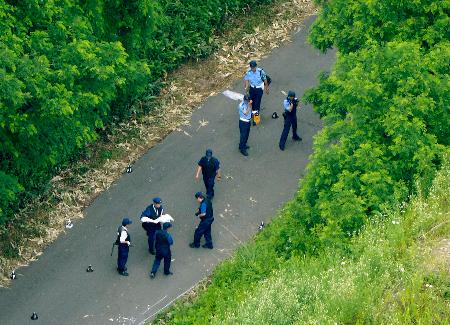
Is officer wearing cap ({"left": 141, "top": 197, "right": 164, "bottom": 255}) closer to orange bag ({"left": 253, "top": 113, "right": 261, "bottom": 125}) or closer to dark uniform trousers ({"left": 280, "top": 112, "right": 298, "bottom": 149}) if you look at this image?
dark uniform trousers ({"left": 280, "top": 112, "right": 298, "bottom": 149})

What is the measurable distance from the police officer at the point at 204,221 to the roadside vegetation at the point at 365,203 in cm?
77

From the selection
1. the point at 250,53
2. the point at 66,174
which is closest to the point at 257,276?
the point at 66,174

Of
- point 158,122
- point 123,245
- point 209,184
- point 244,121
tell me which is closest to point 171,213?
point 209,184

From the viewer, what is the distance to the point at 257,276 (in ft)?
64.5

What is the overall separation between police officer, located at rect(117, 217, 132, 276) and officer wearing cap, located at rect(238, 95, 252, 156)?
4.55 meters

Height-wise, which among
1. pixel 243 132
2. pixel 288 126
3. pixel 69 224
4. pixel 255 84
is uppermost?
pixel 255 84

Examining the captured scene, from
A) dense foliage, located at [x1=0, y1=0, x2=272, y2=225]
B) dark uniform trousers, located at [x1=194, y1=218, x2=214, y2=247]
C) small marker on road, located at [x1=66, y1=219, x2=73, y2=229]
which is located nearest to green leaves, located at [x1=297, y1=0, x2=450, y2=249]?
dark uniform trousers, located at [x1=194, y1=218, x2=214, y2=247]

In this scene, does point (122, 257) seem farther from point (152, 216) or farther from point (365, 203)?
point (365, 203)

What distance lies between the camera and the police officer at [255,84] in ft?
79.8

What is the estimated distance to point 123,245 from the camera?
20141 mm

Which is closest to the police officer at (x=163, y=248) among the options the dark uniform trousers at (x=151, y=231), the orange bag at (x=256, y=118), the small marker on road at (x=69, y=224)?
the dark uniform trousers at (x=151, y=231)

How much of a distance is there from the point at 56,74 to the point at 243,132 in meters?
5.85

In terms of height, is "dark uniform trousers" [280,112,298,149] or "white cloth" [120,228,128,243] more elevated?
"dark uniform trousers" [280,112,298,149]

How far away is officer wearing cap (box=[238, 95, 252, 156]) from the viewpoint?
2292 centimetres
